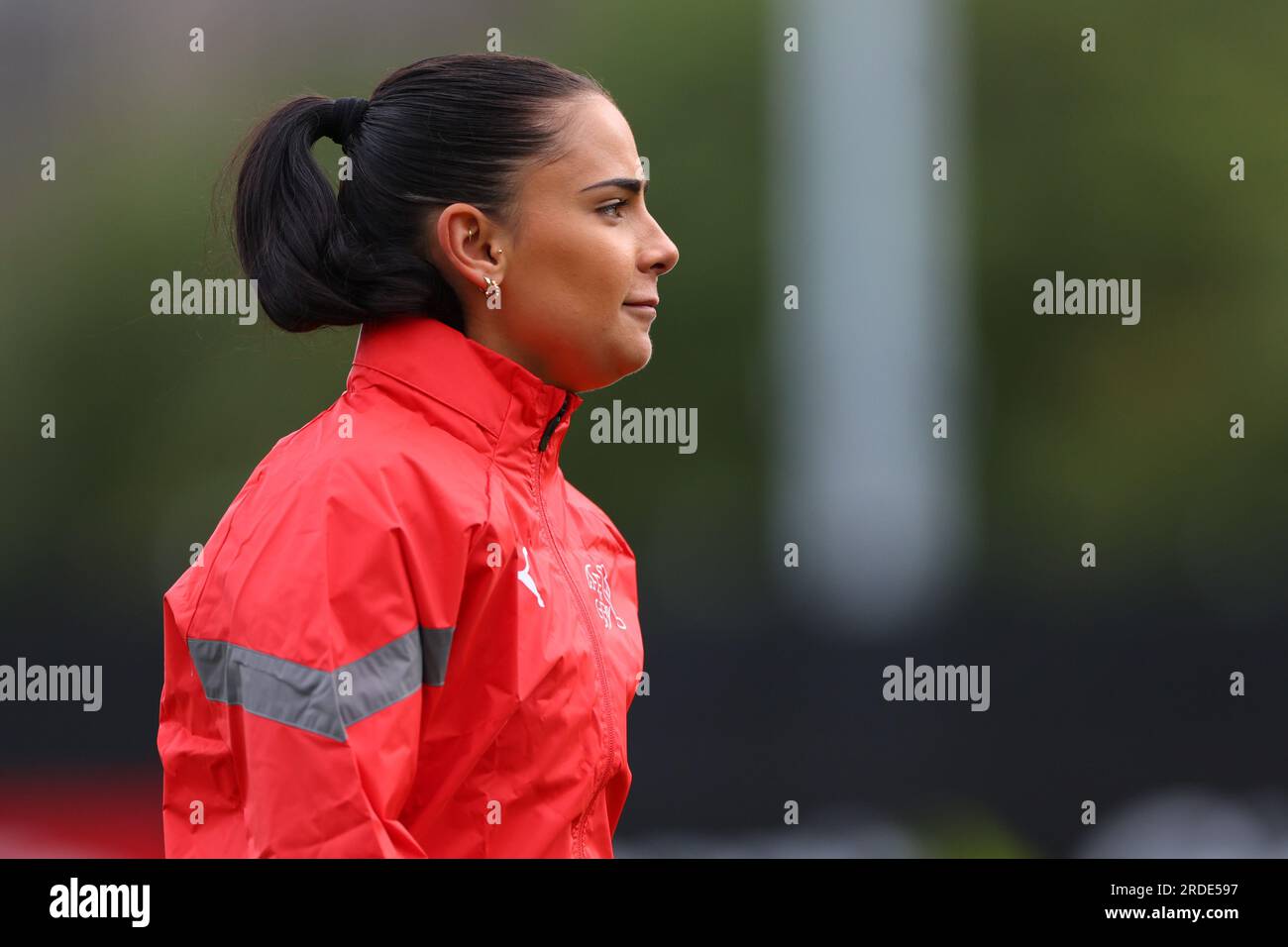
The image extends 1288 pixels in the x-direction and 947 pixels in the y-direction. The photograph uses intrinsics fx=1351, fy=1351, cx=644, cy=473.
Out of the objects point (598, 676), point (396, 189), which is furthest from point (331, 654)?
point (396, 189)

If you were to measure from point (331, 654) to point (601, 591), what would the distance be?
442 mm

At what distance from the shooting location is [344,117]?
150cm

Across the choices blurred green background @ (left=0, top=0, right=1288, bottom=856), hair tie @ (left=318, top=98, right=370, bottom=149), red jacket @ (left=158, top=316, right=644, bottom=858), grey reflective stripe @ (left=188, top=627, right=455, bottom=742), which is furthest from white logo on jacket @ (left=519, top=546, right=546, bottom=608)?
blurred green background @ (left=0, top=0, right=1288, bottom=856)

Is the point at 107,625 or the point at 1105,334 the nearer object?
the point at 107,625

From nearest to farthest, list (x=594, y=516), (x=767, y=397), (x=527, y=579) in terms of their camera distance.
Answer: (x=527, y=579) → (x=594, y=516) → (x=767, y=397)

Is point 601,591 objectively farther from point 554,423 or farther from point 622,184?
point 622,184

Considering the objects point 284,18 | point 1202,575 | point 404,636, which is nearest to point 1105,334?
point 1202,575

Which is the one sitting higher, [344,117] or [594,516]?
[344,117]

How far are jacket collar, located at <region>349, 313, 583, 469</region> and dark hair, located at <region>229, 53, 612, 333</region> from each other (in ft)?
0.11

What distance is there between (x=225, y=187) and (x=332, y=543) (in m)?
0.67

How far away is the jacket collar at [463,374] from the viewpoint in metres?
1.36

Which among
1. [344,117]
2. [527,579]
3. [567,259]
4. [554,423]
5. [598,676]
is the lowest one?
[598,676]

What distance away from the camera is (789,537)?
125 inches

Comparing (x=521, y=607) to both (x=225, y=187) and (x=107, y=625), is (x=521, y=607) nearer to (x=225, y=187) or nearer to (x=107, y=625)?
(x=225, y=187)
